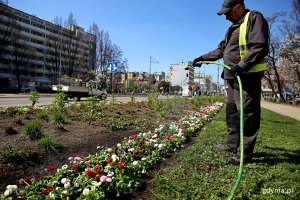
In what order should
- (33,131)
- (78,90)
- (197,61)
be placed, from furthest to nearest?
(78,90), (33,131), (197,61)

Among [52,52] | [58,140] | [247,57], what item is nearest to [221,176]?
[247,57]

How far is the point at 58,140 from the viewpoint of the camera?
219 inches

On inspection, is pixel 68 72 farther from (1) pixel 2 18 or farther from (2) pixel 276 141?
(2) pixel 276 141

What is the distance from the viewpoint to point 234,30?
425 centimetres

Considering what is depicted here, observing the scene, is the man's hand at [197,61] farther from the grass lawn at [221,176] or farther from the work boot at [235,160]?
the work boot at [235,160]

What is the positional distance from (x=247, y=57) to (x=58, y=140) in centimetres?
370

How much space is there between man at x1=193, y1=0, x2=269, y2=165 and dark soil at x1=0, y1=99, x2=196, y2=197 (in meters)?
2.60

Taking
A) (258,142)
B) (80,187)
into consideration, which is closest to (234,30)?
(258,142)

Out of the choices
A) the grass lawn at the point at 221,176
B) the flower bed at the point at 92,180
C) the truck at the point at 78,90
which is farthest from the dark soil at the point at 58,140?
the truck at the point at 78,90

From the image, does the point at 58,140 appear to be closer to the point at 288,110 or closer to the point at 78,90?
the point at 288,110

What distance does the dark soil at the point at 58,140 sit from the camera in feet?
13.9

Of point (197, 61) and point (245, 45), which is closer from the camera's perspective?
point (245, 45)

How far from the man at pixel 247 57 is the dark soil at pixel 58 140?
260cm

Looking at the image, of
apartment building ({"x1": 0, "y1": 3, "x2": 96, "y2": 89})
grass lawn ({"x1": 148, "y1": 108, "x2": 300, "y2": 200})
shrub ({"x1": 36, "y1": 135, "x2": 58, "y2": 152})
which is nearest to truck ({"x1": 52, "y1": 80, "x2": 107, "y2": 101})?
shrub ({"x1": 36, "y1": 135, "x2": 58, "y2": 152})
